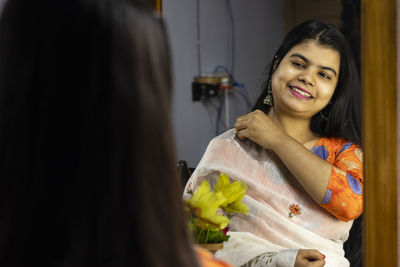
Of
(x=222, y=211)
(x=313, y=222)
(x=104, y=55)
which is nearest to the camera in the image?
(x=104, y=55)

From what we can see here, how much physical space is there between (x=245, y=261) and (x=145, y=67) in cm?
54

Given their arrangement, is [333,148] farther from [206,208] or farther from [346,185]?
[206,208]

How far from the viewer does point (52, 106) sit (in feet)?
1.27

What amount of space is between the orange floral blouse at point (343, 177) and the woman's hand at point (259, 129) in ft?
0.24

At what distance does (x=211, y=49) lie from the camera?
2.92 feet

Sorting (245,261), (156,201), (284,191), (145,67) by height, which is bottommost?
(245,261)

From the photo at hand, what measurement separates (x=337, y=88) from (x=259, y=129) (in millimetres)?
152

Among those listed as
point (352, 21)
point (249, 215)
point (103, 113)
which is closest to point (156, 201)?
point (103, 113)

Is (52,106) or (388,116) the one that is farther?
(388,116)

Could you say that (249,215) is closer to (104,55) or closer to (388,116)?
(388,116)

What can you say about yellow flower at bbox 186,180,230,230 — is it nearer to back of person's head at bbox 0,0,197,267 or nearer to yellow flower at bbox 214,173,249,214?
yellow flower at bbox 214,173,249,214

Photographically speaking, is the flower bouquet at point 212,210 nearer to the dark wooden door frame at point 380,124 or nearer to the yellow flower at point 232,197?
the yellow flower at point 232,197

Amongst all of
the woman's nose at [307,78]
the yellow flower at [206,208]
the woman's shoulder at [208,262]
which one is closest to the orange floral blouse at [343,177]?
the woman's nose at [307,78]

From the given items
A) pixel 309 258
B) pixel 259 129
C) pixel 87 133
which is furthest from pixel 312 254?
pixel 87 133
